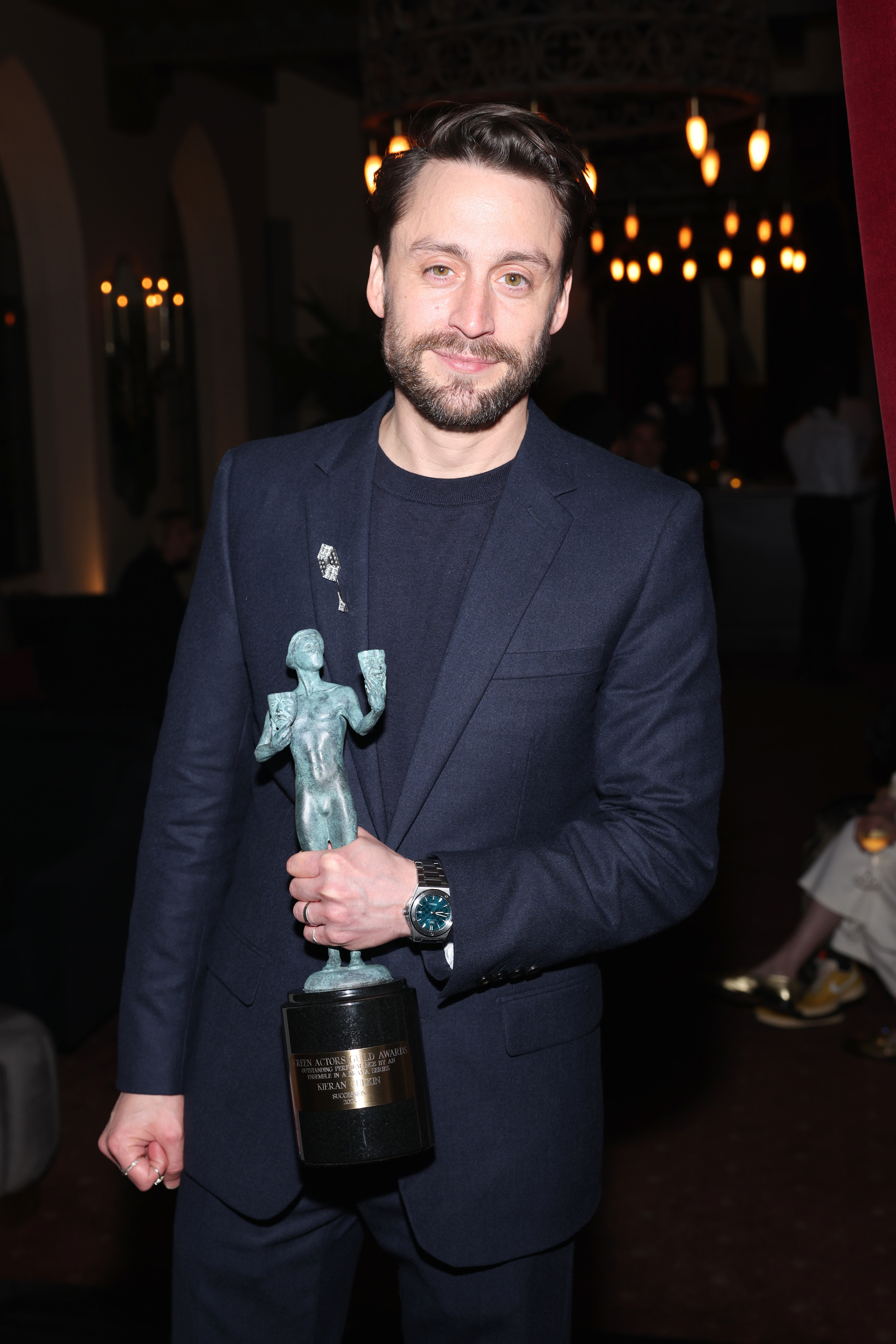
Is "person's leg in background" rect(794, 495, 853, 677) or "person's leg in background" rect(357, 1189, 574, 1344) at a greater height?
"person's leg in background" rect(794, 495, 853, 677)

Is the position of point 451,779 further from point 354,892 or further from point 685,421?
point 685,421

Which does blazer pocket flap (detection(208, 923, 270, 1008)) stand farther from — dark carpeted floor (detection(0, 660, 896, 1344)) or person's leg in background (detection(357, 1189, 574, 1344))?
dark carpeted floor (detection(0, 660, 896, 1344))

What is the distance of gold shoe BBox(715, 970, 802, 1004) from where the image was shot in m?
4.32

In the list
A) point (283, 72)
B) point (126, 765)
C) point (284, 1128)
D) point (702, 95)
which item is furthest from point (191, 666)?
point (283, 72)

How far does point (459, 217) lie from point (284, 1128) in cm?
102

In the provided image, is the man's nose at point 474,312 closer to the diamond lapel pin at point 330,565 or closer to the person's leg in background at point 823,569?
the diamond lapel pin at point 330,565

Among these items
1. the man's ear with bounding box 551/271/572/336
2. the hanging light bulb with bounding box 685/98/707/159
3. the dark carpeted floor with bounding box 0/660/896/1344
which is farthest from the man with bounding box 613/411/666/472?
the man's ear with bounding box 551/271/572/336

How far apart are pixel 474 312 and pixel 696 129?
479 centimetres

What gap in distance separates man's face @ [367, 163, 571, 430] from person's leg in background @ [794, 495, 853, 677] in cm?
805

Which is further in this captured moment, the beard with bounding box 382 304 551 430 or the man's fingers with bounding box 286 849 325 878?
the beard with bounding box 382 304 551 430

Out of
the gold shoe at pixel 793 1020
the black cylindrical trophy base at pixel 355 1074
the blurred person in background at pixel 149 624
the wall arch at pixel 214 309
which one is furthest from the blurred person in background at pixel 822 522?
the black cylindrical trophy base at pixel 355 1074

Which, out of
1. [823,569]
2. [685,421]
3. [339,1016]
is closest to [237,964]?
[339,1016]

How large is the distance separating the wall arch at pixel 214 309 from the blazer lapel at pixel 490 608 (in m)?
9.13

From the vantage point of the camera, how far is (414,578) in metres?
1.60
